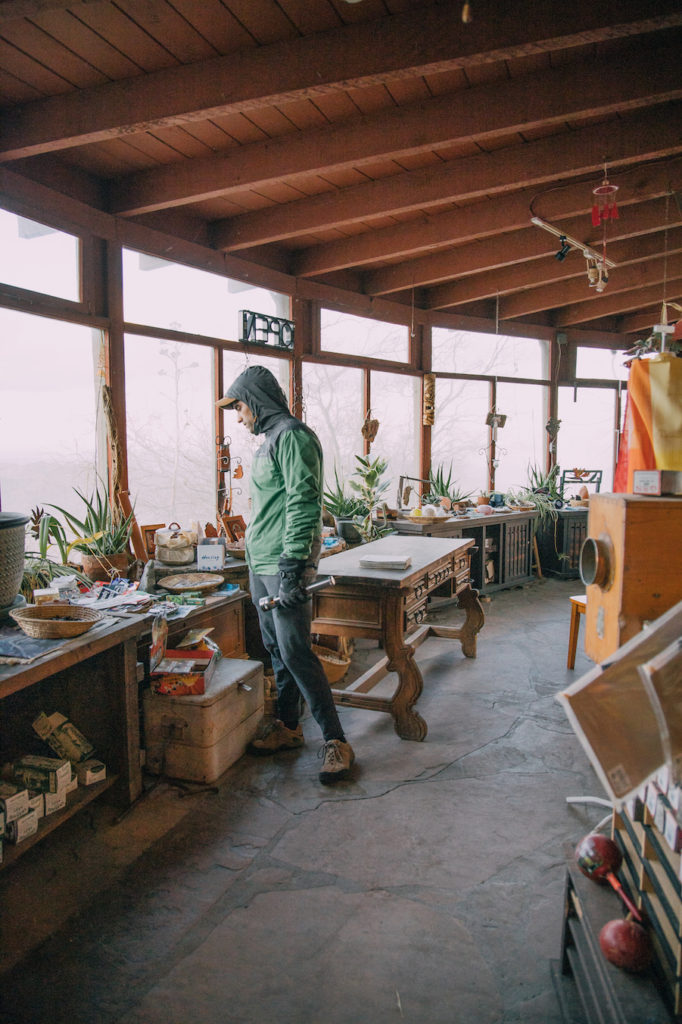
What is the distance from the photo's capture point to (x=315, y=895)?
2211mm

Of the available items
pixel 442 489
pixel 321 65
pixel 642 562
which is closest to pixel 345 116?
pixel 321 65

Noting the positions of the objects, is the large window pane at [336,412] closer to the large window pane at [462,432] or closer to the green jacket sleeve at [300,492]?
the large window pane at [462,432]

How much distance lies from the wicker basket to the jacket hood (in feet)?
3.80

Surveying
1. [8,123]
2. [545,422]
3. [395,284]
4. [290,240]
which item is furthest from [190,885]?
[545,422]

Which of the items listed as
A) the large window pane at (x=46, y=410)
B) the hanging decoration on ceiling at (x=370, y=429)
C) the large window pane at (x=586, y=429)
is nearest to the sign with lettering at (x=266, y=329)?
the hanging decoration on ceiling at (x=370, y=429)

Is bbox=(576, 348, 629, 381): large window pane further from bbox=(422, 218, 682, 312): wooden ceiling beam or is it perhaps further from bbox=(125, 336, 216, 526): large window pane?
bbox=(125, 336, 216, 526): large window pane

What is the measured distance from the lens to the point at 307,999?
1.78 m

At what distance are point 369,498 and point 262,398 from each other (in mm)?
2934

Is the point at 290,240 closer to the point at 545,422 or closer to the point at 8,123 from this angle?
the point at 8,123

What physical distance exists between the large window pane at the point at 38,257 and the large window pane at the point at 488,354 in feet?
14.1

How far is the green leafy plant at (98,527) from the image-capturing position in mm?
3639

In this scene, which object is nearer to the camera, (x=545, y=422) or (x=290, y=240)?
(x=290, y=240)

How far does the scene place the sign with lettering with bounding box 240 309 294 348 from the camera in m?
5.10

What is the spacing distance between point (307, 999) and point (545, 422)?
7.71 metres
